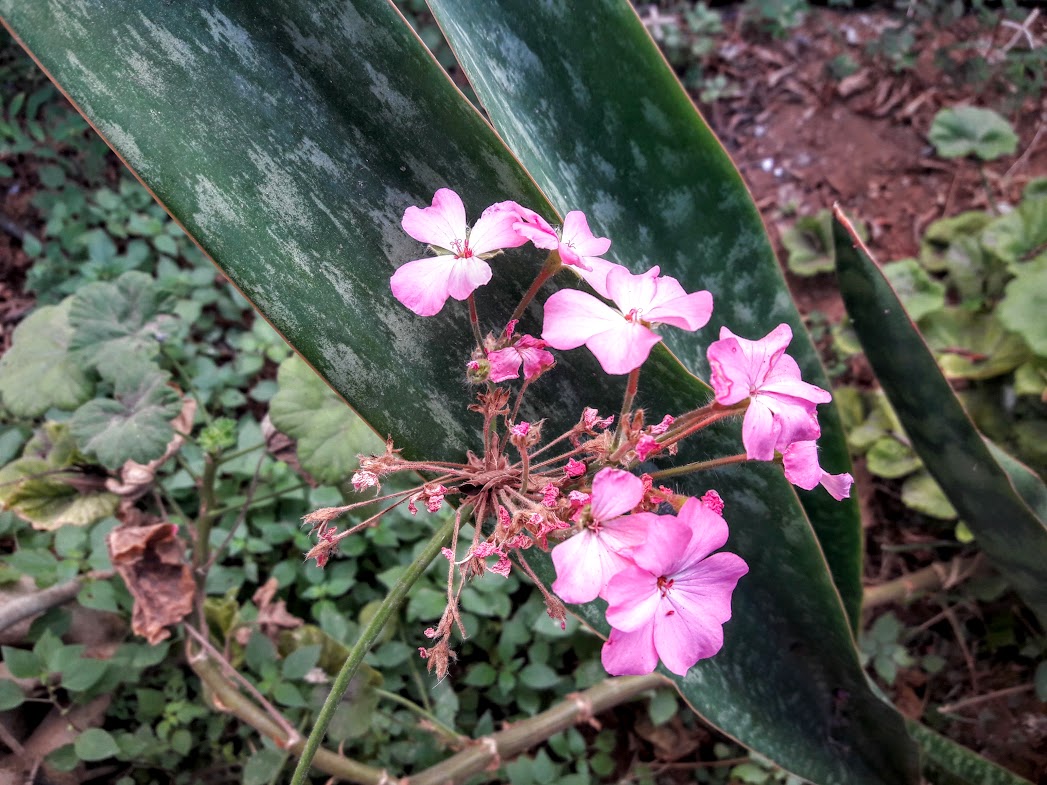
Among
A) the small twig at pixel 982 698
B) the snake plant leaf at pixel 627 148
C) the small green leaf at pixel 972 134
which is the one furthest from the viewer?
the small green leaf at pixel 972 134

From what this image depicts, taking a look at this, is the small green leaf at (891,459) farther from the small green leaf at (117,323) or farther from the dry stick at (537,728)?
the small green leaf at (117,323)

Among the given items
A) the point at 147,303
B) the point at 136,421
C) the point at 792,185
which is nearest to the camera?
the point at 136,421

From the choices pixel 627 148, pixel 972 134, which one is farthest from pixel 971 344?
pixel 627 148

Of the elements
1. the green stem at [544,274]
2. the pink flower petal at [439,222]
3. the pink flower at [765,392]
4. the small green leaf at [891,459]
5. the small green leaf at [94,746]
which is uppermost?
the pink flower petal at [439,222]

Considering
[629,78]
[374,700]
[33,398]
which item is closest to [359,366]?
[629,78]

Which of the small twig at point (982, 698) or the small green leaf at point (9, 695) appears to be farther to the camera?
the small twig at point (982, 698)

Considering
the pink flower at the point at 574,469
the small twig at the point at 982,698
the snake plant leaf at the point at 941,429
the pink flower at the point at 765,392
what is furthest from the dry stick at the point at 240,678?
the small twig at the point at 982,698

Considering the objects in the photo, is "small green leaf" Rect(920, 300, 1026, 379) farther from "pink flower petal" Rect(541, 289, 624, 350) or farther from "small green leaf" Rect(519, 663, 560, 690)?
"pink flower petal" Rect(541, 289, 624, 350)

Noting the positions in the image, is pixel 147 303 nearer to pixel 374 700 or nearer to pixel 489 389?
pixel 374 700

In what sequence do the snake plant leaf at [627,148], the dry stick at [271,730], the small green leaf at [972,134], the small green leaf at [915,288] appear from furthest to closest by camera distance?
the small green leaf at [972,134]
the small green leaf at [915,288]
the dry stick at [271,730]
the snake plant leaf at [627,148]
